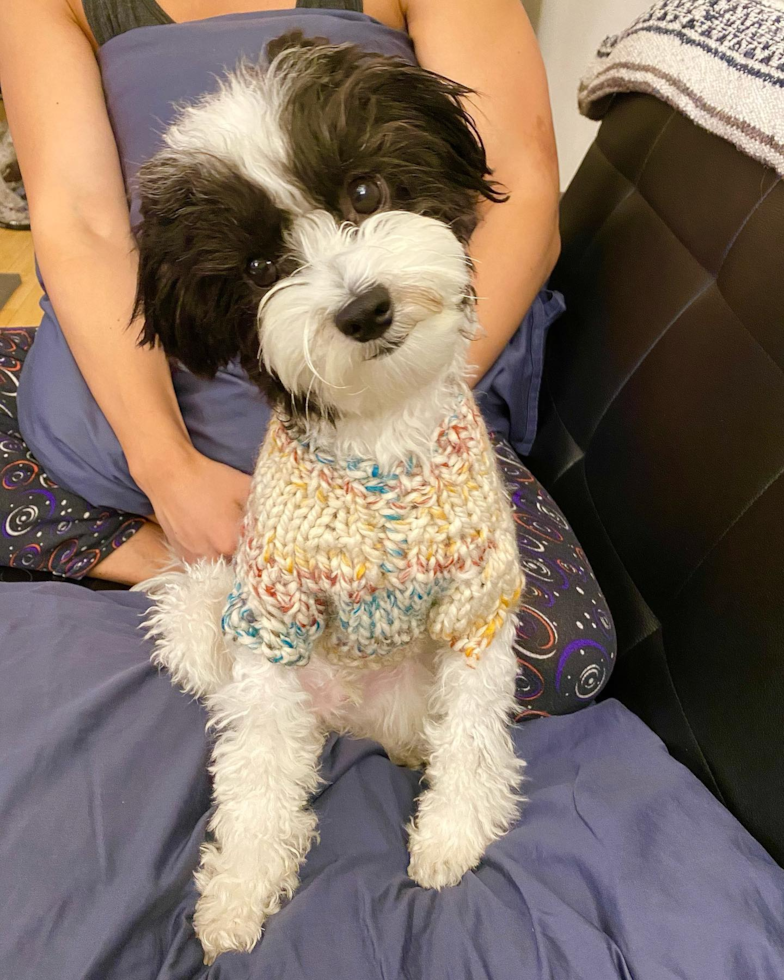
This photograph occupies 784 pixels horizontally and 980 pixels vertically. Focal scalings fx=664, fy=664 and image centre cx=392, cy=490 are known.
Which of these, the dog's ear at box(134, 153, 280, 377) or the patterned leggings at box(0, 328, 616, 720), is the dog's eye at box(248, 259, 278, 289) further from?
the patterned leggings at box(0, 328, 616, 720)

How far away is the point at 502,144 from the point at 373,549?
85 cm

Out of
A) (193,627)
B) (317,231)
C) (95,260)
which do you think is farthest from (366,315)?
(95,260)

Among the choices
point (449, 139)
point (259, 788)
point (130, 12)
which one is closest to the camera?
point (449, 139)

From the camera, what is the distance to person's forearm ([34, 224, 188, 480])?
44.2 inches

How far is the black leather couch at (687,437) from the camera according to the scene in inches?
34.1

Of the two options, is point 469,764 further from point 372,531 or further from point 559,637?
point 372,531

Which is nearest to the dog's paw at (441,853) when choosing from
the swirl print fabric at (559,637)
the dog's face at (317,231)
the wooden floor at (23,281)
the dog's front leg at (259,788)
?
the dog's front leg at (259,788)

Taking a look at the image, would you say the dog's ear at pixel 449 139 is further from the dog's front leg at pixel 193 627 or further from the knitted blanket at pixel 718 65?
the dog's front leg at pixel 193 627

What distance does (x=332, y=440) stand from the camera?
2.53 feet

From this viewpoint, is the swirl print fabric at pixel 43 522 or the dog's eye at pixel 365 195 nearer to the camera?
the dog's eye at pixel 365 195

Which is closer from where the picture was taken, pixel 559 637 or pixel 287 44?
pixel 287 44

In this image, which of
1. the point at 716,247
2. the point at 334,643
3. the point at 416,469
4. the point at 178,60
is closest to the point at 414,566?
the point at 416,469

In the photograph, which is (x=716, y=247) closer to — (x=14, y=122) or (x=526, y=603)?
(x=526, y=603)

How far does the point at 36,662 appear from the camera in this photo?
883 millimetres
